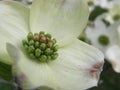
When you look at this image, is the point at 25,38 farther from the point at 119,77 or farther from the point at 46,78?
the point at 119,77

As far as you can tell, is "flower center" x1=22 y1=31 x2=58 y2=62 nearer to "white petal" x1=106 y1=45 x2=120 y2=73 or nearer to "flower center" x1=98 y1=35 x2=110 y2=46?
"white petal" x1=106 y1=45 x2=120 y2=73

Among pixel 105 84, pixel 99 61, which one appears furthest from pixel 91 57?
pixel 105 84

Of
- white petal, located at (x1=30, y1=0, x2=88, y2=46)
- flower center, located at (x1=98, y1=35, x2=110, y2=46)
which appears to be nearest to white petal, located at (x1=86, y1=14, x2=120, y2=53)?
flower center, located at (x1=98, y1=35, x2=110, y2=46)

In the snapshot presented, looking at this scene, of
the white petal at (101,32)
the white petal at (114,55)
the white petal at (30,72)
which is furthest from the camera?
the white petal at (101,32)

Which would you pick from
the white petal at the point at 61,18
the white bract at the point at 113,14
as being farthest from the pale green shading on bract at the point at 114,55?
the white petal at the point at 61,18

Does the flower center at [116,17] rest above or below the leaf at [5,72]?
below

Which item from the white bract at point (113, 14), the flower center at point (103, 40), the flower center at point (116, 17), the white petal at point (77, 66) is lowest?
the flower center at point (103, 40)

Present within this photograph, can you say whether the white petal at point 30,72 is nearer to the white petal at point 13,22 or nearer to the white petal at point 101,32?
the white petal at point 13,22

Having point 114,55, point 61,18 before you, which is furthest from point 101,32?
point 61,18

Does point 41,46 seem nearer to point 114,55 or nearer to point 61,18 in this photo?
point 61,18
